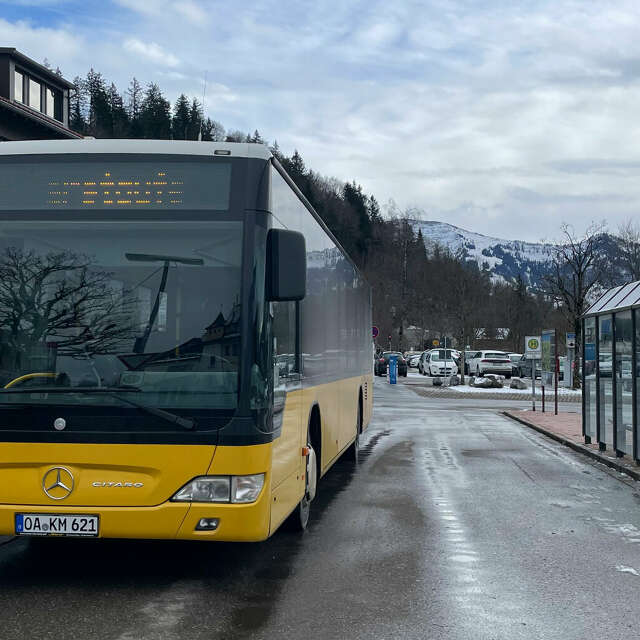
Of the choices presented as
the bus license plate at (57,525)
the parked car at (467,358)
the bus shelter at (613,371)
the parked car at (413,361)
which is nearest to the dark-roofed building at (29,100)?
the bus shelter at (613,371)

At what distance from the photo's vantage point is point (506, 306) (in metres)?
82.2

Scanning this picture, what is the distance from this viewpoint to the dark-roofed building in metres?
33.7

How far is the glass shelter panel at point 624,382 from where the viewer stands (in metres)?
13.2

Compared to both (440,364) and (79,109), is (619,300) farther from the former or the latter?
(79,109)

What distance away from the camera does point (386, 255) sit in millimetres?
96250

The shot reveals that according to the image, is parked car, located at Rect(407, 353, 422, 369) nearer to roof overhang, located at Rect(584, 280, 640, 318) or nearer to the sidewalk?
the sidewalk

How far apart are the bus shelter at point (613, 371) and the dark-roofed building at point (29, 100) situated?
23880mm

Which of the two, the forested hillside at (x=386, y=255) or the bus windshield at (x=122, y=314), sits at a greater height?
the forested hillside at (x=386, y=255)

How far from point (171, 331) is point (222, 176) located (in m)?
1.03

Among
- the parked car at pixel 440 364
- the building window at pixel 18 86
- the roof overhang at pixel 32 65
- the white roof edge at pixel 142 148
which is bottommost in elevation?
the parked car at pixel 440 364

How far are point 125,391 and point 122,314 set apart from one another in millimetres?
464

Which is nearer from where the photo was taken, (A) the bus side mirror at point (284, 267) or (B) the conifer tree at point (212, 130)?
(A) the bus side mirror at point (284, 267)

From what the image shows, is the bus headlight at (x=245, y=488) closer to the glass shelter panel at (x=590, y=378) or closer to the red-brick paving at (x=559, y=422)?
the glass shelter panel at (x=590, y=378)

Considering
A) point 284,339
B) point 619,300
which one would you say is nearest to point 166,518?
point 284,339
